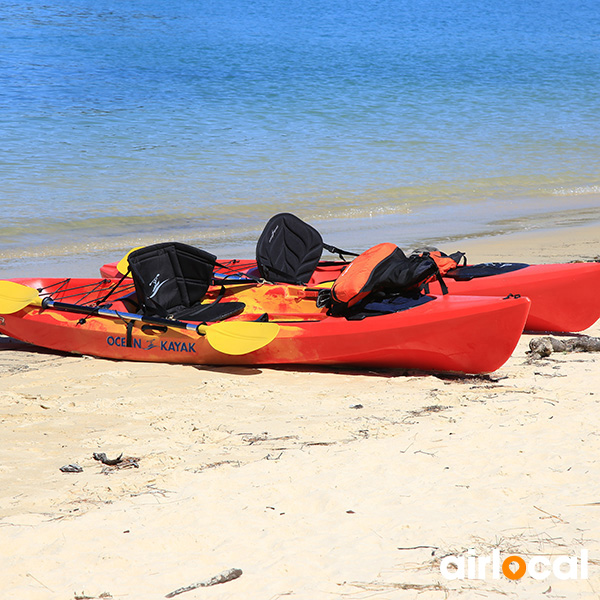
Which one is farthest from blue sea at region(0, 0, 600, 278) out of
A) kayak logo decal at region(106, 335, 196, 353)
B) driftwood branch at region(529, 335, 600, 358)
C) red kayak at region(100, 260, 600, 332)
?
driftwood branch at region(529, 335, 600, 358)

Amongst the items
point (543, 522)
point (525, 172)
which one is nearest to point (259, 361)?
point (543, 522)

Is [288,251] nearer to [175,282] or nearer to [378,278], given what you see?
[175,282]

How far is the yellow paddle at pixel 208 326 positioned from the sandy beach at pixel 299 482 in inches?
9.7

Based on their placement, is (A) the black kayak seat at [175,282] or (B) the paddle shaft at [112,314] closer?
(B) the paddle shaft at [112,314]

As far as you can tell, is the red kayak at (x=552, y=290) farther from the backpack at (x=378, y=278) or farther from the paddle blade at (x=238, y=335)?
the paddle blade at (x=238, y=335)

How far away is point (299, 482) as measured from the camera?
3129 mm

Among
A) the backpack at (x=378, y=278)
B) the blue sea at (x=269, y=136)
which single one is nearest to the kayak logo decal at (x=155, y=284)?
the backpack at (x=378, y=278)

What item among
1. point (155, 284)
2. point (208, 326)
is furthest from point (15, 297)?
point (208, 326)

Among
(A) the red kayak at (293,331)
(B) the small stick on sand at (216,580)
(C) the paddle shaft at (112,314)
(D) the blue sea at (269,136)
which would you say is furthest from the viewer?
(D) the blue sea at (269,136)

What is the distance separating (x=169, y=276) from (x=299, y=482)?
2885mm

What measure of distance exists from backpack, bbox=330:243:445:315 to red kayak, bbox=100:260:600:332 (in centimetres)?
83

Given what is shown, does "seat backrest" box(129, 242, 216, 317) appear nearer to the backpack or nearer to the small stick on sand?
the backpack

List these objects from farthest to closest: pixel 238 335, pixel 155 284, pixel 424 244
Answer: pixel 424 244 < pixel 155 284 < pixel 238 335

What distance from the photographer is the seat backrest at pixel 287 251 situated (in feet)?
20.0
